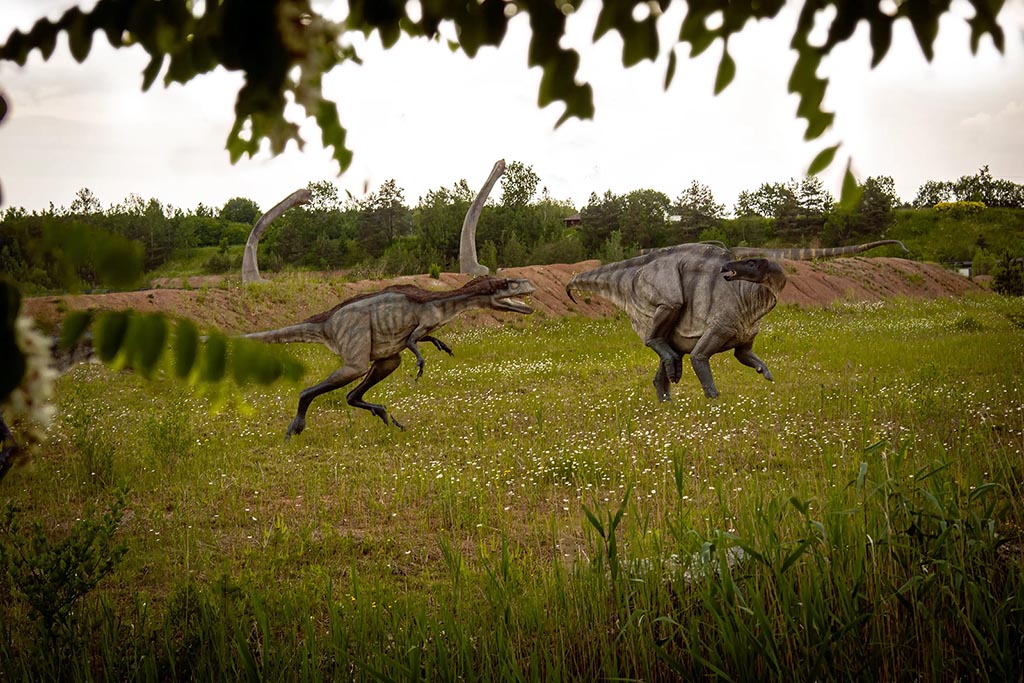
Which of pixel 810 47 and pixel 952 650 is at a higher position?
pixel 810 47

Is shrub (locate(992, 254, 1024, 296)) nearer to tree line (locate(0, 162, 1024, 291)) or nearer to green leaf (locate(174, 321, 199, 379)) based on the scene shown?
tree line (locate(0, 162, 1024, 291))

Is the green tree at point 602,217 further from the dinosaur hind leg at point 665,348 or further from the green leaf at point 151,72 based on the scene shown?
the green leaf at point 151,72

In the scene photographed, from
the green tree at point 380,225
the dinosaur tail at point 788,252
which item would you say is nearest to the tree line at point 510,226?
the green tree at point 380,225

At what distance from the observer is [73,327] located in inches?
45.2

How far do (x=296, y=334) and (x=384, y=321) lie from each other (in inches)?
33.9

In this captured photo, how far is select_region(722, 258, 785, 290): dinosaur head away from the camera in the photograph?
8.14m

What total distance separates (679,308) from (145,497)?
18.4ft

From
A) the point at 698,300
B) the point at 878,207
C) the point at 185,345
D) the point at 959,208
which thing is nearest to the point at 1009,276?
the point at 959,208

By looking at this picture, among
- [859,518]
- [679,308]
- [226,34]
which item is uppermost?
[226,34]

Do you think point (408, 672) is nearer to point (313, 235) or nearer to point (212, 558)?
point (212, 558)

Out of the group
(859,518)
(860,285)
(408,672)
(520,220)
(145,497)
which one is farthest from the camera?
(520,220)

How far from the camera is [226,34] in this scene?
4.73ft

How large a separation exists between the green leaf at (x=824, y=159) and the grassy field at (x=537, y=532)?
1245 mm

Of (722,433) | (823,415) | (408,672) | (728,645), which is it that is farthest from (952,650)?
(823,415)
